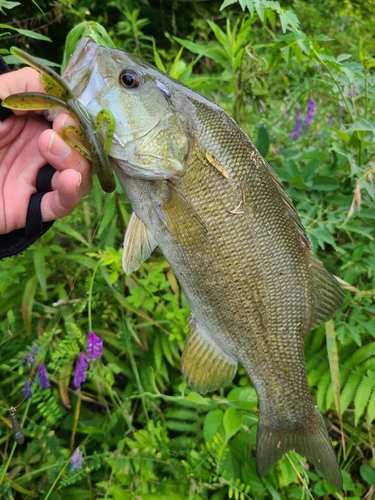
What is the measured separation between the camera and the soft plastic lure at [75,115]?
3.24ft

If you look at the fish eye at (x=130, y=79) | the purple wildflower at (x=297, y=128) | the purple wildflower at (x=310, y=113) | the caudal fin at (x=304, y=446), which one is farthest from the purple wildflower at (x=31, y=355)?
the purple wildflower at (x=310, y=113)

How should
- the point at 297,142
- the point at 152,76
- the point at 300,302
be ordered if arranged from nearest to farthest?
the point at 152,76 → the point at 300,302 → the point at 297,142

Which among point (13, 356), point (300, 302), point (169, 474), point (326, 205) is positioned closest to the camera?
point (300, 302)

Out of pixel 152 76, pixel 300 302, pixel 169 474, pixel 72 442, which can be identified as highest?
pixel 152 76

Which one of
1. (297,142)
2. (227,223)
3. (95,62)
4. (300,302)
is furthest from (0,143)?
(297,142)

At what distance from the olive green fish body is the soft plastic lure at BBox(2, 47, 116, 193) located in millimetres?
61

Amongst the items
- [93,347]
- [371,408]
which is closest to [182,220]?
[93,347]

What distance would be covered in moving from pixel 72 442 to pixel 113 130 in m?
1.37

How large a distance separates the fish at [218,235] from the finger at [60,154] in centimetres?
9

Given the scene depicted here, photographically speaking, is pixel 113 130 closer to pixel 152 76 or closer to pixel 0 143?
pixel 152 76

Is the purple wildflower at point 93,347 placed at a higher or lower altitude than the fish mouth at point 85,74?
lower

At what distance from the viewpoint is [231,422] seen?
158cm

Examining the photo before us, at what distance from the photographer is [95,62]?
1118mm

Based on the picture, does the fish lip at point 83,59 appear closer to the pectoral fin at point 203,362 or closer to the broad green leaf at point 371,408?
the pectoral fin at point 203,362
